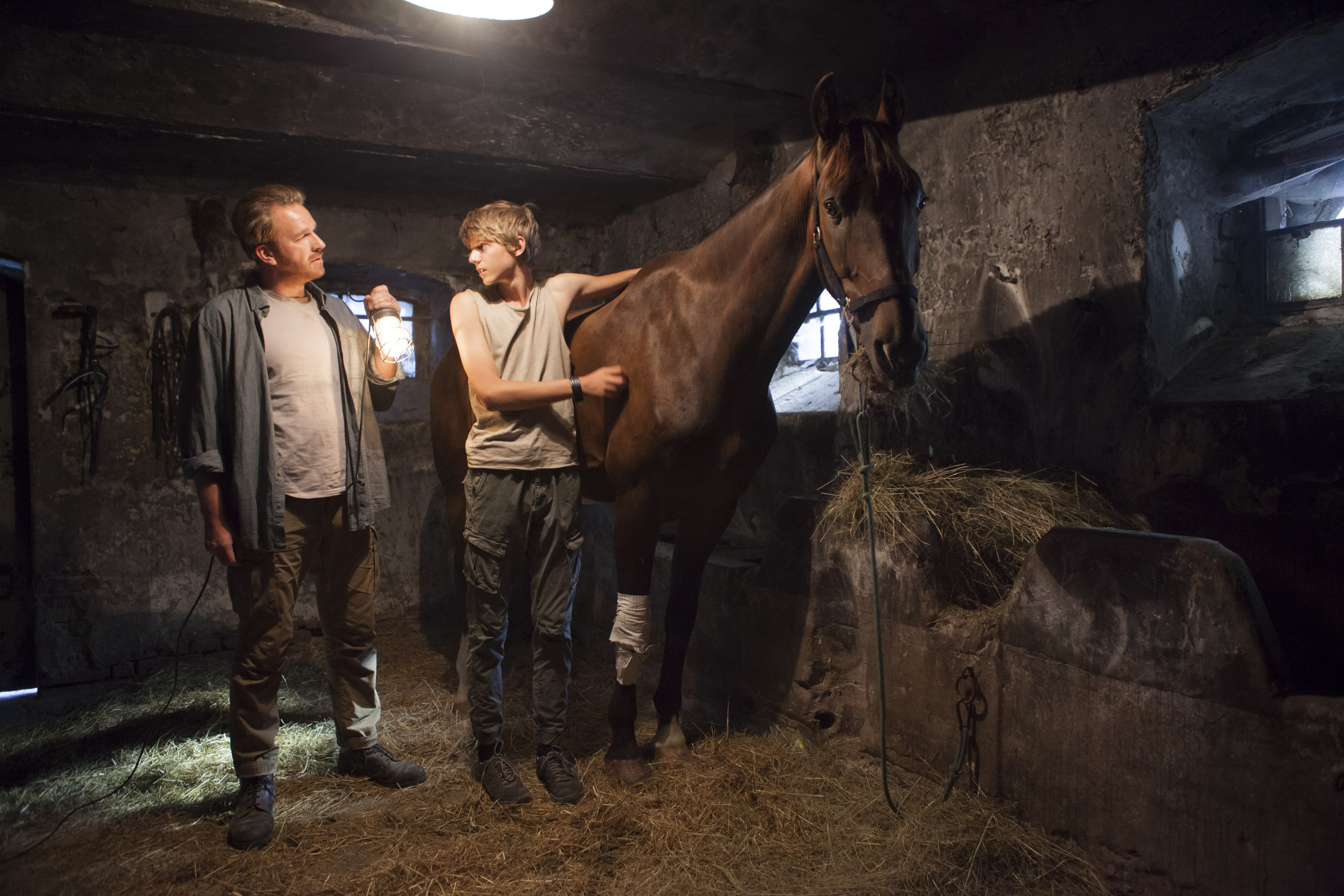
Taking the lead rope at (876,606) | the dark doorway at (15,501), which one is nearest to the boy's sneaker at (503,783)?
the lead rope at (876,606)

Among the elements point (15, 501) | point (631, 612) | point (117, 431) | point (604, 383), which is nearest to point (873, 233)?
point (604, 383)

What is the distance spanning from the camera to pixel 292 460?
2223mm

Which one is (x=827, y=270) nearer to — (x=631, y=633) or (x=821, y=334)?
(x=631, y=633)

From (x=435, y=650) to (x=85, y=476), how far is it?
2.13 meters

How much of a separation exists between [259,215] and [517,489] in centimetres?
113

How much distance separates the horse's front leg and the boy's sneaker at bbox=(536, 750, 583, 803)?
164 mm

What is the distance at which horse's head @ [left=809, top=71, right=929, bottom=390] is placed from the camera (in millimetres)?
1847

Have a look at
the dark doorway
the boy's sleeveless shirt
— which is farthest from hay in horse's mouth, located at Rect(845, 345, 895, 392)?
the dark doorway

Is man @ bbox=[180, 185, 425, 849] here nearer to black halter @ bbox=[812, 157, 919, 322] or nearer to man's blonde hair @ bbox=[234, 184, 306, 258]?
man's blonde hair @ bbox=[234, 184, 306, 258]

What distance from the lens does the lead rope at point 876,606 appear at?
80.7 inches

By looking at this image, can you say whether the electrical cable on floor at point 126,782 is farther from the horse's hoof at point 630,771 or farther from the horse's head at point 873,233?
the horse's head at point 873,233

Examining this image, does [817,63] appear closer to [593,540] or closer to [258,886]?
[593,540]

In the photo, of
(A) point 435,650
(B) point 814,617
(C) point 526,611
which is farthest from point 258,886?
(C) point 526,611

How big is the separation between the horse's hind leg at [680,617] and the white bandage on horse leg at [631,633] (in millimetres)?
221
